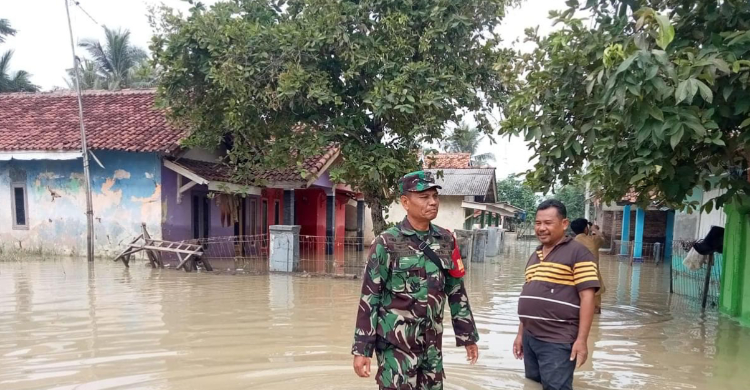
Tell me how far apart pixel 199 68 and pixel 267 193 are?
25.3ft

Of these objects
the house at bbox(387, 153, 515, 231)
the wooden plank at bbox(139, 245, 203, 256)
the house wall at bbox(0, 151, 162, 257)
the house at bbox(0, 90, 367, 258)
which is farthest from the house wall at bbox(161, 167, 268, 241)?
the house at bbox(387, 153, 515, 231)

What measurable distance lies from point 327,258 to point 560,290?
12.6m

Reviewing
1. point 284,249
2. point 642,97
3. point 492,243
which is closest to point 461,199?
point 492,243

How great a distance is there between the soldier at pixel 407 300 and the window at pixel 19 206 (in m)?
15.0

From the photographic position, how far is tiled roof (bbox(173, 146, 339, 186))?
1372 cm

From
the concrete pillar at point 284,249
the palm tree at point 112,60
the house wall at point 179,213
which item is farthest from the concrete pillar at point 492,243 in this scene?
the palm tree at point 112,60

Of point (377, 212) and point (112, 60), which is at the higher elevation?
point (112, 60)

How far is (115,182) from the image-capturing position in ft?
46.0

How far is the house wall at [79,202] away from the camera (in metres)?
13.8

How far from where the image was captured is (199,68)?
10922 mm

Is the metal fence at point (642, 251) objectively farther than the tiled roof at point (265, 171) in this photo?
Yes

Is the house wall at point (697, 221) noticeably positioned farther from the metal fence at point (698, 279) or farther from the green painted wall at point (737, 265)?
the green painted wall at point (737, 265)

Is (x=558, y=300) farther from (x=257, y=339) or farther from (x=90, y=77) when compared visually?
(x=90, y=77)

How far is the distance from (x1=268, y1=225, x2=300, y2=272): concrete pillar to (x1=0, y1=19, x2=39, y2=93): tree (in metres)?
21.3
